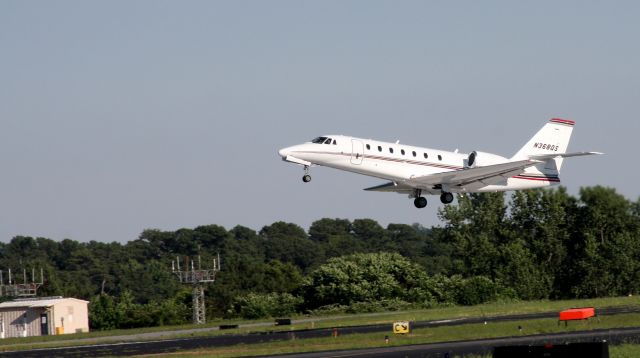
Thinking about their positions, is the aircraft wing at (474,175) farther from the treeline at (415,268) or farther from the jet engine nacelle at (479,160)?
the treeline at (415,268)

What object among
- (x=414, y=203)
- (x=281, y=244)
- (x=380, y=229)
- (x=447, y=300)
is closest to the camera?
(x=414, y=203)

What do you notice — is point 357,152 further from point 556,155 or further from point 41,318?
point 41,318

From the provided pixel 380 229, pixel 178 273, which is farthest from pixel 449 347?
pixel 380 229

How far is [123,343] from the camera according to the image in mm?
53281

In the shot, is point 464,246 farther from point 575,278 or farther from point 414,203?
point 414,203

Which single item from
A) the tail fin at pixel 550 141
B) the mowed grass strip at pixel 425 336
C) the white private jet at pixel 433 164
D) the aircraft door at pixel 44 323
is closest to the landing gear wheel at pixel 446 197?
the white private jet at pixel 433 164

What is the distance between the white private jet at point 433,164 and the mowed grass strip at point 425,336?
28.1 feet

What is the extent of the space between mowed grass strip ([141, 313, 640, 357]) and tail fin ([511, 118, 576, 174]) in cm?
1489

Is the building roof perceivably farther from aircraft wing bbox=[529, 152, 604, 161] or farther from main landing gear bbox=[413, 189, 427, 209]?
aircraft wing bbox=[529, 152, 604, 161]

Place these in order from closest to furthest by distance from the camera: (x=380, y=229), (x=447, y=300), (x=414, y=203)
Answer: (x=414, y=203) → (x=447, y=300) → (x=380, y=229)

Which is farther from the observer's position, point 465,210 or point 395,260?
point 465,210

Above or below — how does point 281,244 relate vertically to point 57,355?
above

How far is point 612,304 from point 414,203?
504 inches

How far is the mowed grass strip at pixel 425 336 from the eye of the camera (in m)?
43.2
